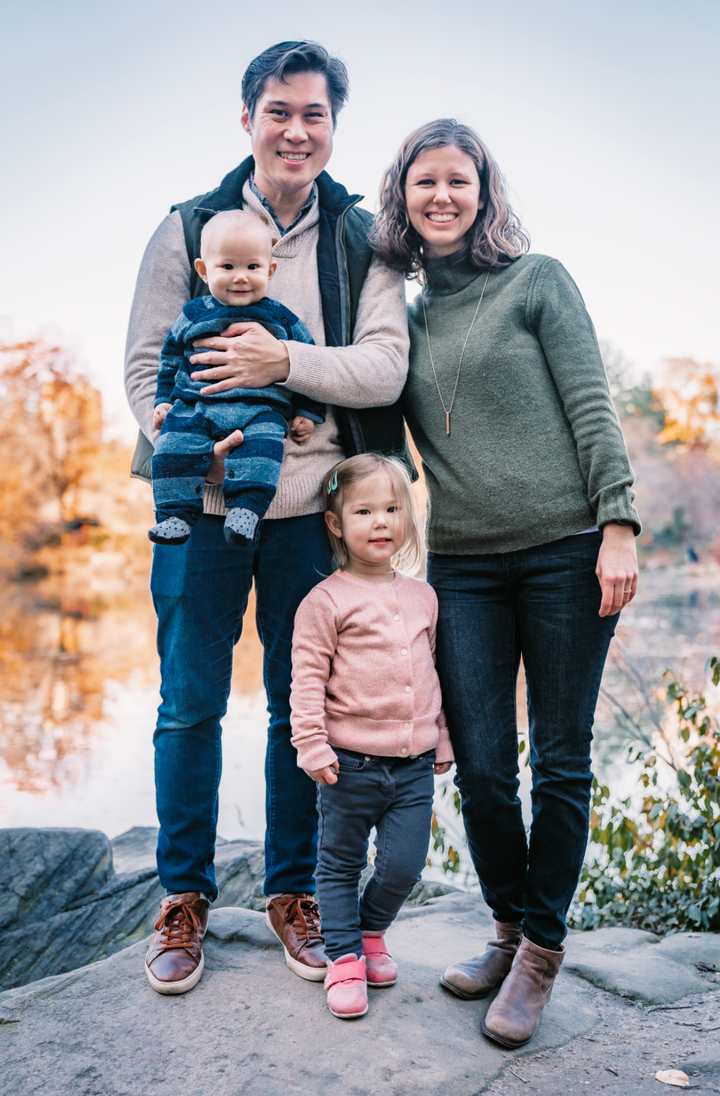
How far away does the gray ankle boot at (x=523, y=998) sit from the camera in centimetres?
182

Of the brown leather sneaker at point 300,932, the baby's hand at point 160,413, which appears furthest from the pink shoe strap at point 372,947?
the baby's hand at point 160,413

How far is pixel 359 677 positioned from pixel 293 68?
147cm

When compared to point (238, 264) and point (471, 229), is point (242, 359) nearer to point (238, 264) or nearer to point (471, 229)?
point (238, 264)

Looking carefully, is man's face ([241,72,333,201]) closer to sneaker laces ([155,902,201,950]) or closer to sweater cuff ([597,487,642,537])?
sweater cuff ([597,487,642,537])

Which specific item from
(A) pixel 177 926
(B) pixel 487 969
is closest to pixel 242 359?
(A) pixel 177 926

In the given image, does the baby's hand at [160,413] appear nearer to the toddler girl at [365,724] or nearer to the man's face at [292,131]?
the toddler girl at [365,724]

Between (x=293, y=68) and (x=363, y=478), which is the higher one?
(x=293, y=68)

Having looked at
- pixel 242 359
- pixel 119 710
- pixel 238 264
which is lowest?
pixel 119 710

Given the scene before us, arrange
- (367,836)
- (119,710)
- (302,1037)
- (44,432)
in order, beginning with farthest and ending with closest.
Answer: (44,432) → (119,710) → (367,836) → (302,1037)

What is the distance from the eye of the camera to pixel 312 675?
1.88m

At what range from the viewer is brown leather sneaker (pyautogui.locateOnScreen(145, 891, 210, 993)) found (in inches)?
73.9

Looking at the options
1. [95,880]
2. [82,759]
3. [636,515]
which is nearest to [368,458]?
[636,515]

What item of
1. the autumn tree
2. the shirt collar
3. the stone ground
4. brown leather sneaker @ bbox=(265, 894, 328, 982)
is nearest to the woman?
the stone ground

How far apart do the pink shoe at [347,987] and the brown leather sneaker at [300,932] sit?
0.08 meters
